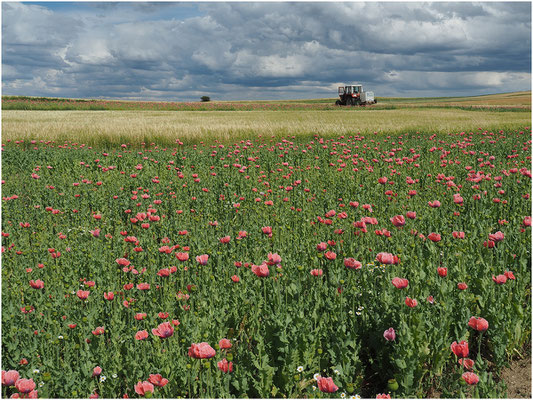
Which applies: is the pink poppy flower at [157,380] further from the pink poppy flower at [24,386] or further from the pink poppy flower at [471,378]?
the pink poppy flower at [471,378]

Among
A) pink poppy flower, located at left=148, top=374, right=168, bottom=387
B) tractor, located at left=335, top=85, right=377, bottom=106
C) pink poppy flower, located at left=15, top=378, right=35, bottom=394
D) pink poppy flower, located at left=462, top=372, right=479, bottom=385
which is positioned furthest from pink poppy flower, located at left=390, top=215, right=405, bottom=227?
tractor, located at left=335, top=85, right=377, bottom=106

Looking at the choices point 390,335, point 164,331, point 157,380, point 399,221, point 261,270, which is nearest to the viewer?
point 157,380

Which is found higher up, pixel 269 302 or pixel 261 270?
pixel 261 270

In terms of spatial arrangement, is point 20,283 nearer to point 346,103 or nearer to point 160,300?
point 160,300

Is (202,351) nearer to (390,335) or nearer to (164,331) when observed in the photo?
(164,331)

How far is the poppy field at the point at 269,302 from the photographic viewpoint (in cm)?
275

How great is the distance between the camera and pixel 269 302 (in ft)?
12.0

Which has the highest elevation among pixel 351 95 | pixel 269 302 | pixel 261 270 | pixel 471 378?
pixel 351 95

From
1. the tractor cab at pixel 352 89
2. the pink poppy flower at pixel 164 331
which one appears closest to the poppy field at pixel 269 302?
the pink poppy flower at pixel 164 331

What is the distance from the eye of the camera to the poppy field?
275 centimetres

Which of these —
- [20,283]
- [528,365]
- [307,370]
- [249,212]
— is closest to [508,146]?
[249,212]

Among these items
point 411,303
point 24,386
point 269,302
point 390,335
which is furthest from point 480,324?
point 24,386

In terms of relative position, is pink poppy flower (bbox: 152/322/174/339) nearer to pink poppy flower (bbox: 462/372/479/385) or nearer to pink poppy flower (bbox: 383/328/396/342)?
pink poppy flower (bbox: 383/328/396/342)

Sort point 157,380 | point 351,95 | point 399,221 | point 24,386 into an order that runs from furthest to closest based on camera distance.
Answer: point 351,95 < point 399,221 < point 157,380 < point 24,386
